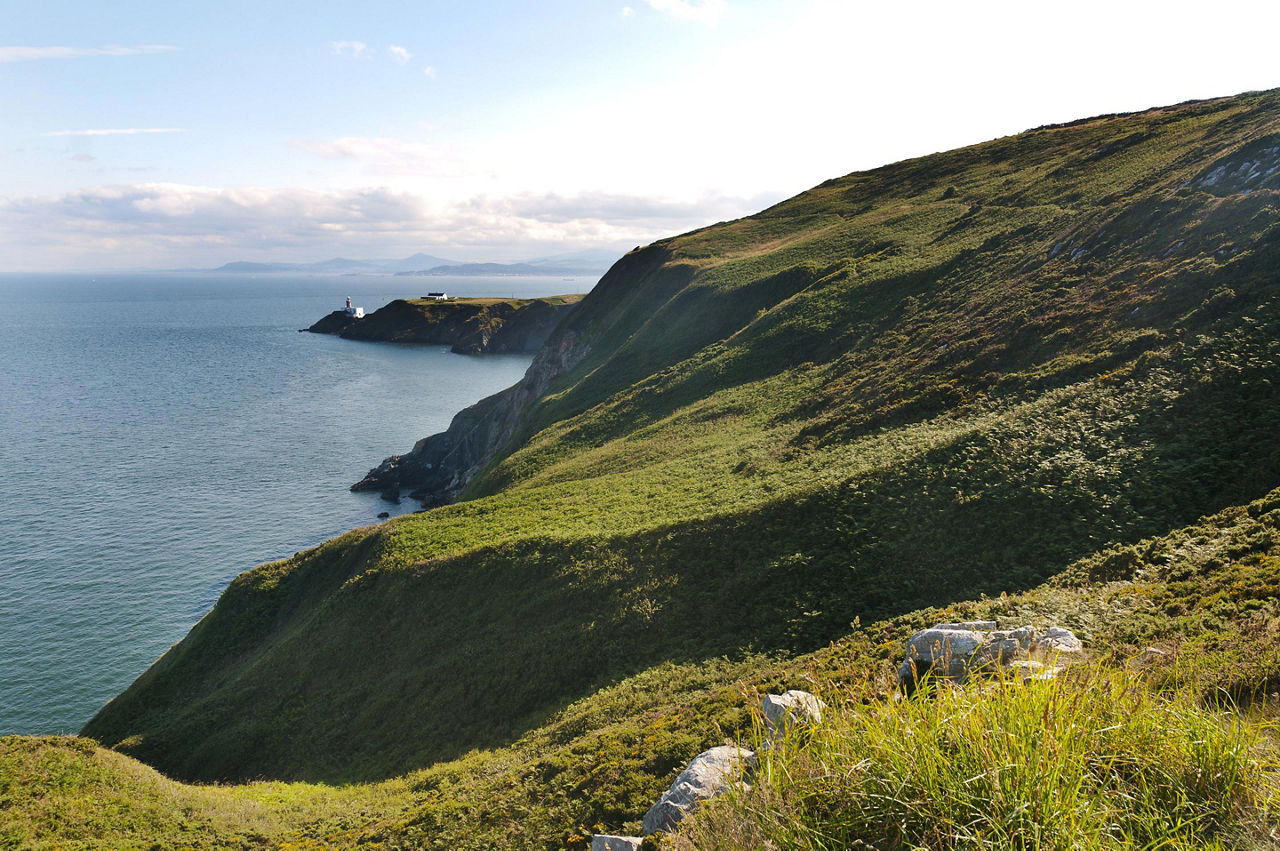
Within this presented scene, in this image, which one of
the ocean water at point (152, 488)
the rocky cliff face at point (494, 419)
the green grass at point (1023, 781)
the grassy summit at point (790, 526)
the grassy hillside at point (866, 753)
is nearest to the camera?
the green grass at point (1023, 781)

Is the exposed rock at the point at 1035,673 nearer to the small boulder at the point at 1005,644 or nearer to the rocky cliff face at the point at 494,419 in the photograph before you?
the small boulder at the point at 1005,644

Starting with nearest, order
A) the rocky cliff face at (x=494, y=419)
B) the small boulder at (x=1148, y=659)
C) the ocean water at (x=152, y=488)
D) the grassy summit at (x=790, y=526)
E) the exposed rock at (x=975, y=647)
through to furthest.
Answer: the small boulder at (x=1148, y=659)
the exposed rock at (x=975, y=647)
the grassy summit at (x=790, y=526)
the ocean water at (x=152, y=488)
the rocky cliff face at (x=494, y=419)

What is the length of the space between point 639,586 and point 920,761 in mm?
20801

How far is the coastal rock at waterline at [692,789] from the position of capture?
9953 millimetres

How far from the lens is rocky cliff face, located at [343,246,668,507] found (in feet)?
263

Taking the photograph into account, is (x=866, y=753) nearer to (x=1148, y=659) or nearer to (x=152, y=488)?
(x=1148, y=659)

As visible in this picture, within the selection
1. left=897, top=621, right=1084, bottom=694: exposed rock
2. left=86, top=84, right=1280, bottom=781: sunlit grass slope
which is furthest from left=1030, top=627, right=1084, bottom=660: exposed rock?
left=86, top=84, right=1280, bottom=781: sunlit grass slope

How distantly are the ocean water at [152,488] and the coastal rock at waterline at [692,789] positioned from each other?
4612 centimetres

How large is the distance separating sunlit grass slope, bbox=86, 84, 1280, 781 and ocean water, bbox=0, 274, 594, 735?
45.9 feet

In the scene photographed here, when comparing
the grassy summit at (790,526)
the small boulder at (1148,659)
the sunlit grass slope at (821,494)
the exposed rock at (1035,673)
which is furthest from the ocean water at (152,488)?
the small boulder at (1148,659)

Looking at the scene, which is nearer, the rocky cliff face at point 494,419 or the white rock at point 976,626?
the white rock at point 976,626

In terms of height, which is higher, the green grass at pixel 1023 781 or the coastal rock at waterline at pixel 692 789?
the green grass at pixel 1023 781

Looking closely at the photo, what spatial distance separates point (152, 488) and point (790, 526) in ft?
266

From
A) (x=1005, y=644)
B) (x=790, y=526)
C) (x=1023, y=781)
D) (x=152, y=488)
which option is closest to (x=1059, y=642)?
(x=1005, y=644)
